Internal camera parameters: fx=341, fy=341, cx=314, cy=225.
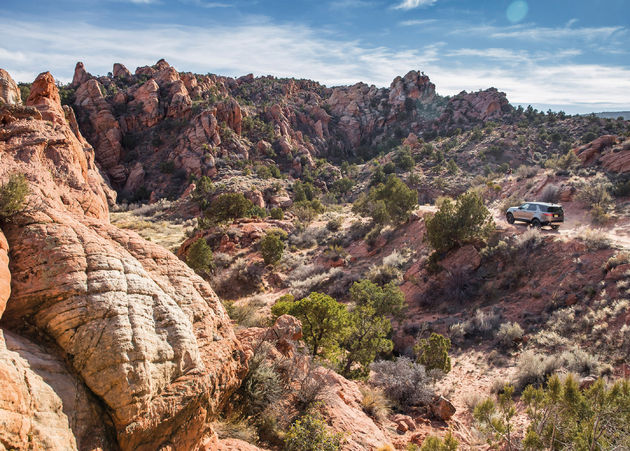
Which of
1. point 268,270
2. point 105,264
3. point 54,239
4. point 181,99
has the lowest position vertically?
point 268,270

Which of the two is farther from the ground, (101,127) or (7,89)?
(101,127)

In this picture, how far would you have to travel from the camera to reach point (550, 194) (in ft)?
86.0

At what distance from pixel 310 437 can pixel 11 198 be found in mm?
5704

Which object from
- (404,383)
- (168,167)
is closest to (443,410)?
(404,383)

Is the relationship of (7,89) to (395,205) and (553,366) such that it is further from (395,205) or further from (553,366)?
(395,205)

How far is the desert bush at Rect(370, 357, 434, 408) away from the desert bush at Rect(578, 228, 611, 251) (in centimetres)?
1100

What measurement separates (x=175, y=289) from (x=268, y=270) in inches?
754

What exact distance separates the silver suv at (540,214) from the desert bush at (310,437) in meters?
18.9

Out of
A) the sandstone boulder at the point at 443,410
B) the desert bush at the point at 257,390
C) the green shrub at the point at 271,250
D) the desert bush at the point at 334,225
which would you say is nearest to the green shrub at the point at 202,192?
the desert bush at the point at 334,225

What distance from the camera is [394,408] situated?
966cm

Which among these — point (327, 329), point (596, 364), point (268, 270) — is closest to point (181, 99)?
point (268, 270)

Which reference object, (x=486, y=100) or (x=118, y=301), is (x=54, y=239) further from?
(x=486, y=100)

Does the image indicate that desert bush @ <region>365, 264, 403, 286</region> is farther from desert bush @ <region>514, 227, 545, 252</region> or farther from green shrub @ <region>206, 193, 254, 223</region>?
green shrub @ <region>206, 193, 254, 223</region>

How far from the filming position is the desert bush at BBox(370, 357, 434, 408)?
9883mm
